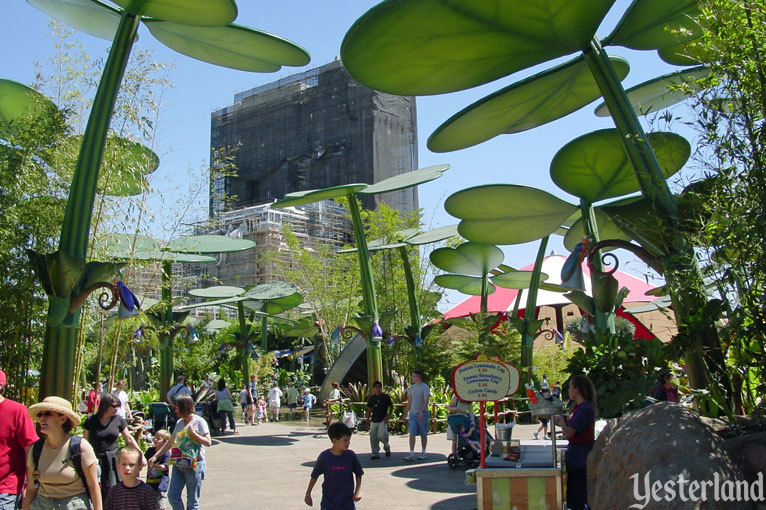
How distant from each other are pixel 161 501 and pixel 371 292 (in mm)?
10274

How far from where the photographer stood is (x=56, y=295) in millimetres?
6828

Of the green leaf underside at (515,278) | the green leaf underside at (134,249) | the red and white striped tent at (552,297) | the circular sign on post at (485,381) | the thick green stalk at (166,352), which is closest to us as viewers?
the circular sign on post at (485,381)

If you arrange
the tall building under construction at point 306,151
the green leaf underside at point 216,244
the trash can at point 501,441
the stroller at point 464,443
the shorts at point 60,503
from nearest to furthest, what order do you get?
the shorts at point 60,503 → the trash can at point 501,441 → the stroller at point 464,443 → the green leaf underside at point 216,244 → the tall building under construction at point 306,151

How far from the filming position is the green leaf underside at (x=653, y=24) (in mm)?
6512

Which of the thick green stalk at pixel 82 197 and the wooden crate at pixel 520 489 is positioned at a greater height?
the thick green stalk at pixel 82 197

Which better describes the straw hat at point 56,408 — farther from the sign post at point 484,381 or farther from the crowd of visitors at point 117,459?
the sign post at point 484,381

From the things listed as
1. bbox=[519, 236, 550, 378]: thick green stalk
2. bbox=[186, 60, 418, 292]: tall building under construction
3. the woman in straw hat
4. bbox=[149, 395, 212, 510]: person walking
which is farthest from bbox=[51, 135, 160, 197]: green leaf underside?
bbox=[186, 60, 418, 292]: tall building under construction

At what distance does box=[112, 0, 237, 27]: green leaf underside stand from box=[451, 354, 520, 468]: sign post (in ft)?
13.4

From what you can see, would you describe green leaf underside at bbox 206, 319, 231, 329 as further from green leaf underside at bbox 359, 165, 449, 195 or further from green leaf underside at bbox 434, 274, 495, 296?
green leaf underside at bbox 359, 165, 449, 195

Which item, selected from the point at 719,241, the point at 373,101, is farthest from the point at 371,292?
the point at 373,101

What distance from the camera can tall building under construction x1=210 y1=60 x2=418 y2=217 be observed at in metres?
55.7

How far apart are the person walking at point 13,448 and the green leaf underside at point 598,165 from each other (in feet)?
23.4

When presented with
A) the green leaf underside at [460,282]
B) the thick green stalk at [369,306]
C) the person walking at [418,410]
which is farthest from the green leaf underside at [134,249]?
the green leaf underside at [460,282]

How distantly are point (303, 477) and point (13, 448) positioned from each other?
4850 mm
